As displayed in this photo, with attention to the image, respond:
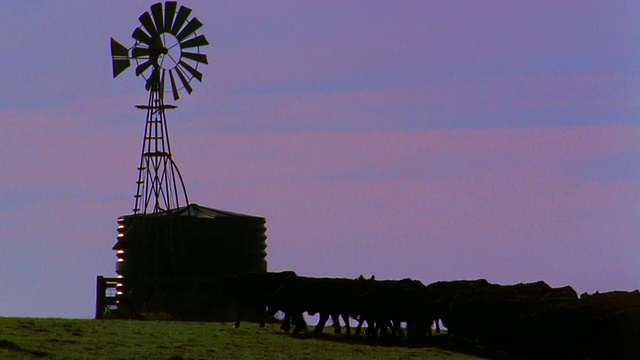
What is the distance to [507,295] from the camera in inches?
1633

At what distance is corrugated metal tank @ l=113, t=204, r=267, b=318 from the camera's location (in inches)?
2045

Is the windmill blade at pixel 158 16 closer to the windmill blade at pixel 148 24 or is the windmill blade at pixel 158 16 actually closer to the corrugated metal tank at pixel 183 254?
the windmill blade at pixel 148 24

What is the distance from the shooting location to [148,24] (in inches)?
2126

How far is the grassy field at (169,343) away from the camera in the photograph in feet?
105

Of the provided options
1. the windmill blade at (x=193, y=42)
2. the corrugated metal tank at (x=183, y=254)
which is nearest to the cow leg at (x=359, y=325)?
the corrugated metal tank at (x=183, y=254)

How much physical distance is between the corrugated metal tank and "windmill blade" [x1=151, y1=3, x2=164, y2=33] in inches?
302

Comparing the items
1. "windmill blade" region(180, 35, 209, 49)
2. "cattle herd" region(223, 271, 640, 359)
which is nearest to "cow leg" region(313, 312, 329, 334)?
"cattle herd" region(223, 271, 640, 359)

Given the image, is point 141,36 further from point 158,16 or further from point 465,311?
point 465,311

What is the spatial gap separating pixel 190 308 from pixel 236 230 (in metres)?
4.12

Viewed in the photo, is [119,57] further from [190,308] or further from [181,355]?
[181,355]

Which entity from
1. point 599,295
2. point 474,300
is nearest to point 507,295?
point 474,300

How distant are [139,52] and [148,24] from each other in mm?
Result: 1219

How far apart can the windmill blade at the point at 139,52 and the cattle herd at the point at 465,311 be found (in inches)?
505

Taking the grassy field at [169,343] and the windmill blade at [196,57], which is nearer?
the grassy field at [169,343]
